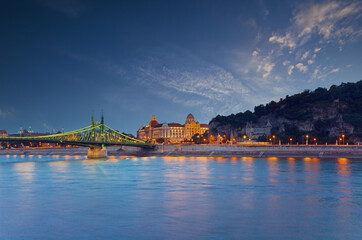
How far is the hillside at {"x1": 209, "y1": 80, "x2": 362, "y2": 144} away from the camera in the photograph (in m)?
97.5

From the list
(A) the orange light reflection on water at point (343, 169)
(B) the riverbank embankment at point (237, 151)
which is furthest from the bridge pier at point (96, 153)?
(A) the orange light reflection on water at point (343, 169)

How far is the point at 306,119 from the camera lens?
106750mm

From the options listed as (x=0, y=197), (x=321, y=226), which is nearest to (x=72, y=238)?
(x=321, y=226)

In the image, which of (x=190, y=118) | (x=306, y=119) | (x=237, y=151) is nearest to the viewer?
(x=237, y=151)

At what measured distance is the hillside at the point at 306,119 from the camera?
97.5 meters

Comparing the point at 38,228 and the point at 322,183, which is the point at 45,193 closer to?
the point at 38,228

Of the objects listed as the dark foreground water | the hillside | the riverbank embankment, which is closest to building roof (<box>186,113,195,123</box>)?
the hillside

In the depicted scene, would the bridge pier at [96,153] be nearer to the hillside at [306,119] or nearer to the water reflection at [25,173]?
the water reflection at [25,173]

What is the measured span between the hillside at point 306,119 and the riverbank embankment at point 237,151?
20843mm

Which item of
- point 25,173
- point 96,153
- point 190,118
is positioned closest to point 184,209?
point 25,173

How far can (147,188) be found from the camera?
31.2 m

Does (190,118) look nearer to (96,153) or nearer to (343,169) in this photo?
(96,153)

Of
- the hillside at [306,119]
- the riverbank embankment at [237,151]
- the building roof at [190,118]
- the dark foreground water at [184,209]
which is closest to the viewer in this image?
the dark foreground water at [184,209]

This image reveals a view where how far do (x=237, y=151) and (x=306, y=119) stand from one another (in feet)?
112
